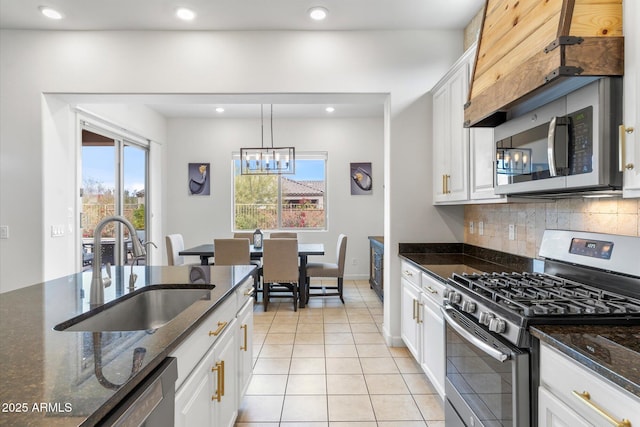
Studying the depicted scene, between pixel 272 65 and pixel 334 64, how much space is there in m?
0.57

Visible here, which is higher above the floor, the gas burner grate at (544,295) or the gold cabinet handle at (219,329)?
the gas burner grate at (544,295)

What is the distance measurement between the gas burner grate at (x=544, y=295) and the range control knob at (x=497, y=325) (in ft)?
0.20

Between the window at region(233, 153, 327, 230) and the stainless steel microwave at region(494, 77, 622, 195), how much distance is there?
4.58m

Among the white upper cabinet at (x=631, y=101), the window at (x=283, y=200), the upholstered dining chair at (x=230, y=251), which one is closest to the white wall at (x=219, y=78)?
the upholstered dining chair at (x=230, y=251)

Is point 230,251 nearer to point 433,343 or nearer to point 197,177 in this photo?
point 197,177

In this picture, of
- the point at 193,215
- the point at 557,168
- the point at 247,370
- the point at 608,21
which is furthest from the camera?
the point at 193,215

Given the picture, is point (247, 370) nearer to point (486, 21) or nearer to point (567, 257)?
point (567, 257)

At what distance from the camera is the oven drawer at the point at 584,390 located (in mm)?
836

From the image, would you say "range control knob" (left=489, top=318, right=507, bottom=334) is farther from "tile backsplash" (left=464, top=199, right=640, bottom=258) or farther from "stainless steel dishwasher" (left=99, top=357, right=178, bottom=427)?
"stainless steel dishwasher" (left=99, top=357, right=178, bottom=427)

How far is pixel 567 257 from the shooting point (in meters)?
1.76

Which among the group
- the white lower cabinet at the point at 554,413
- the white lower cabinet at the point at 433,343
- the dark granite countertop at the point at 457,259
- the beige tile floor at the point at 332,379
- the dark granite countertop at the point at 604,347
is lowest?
the beige tile floor at the point at 332,379

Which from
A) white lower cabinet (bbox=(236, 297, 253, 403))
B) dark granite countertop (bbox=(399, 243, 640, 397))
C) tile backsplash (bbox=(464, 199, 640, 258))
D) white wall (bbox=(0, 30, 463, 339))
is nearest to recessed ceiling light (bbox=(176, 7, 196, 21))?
white wall (bbox=(0, 30, 463, 339))

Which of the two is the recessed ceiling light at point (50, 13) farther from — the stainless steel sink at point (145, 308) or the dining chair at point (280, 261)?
the dining chair at point (280, 261)

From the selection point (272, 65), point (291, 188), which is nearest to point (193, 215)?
point (291, 188)
